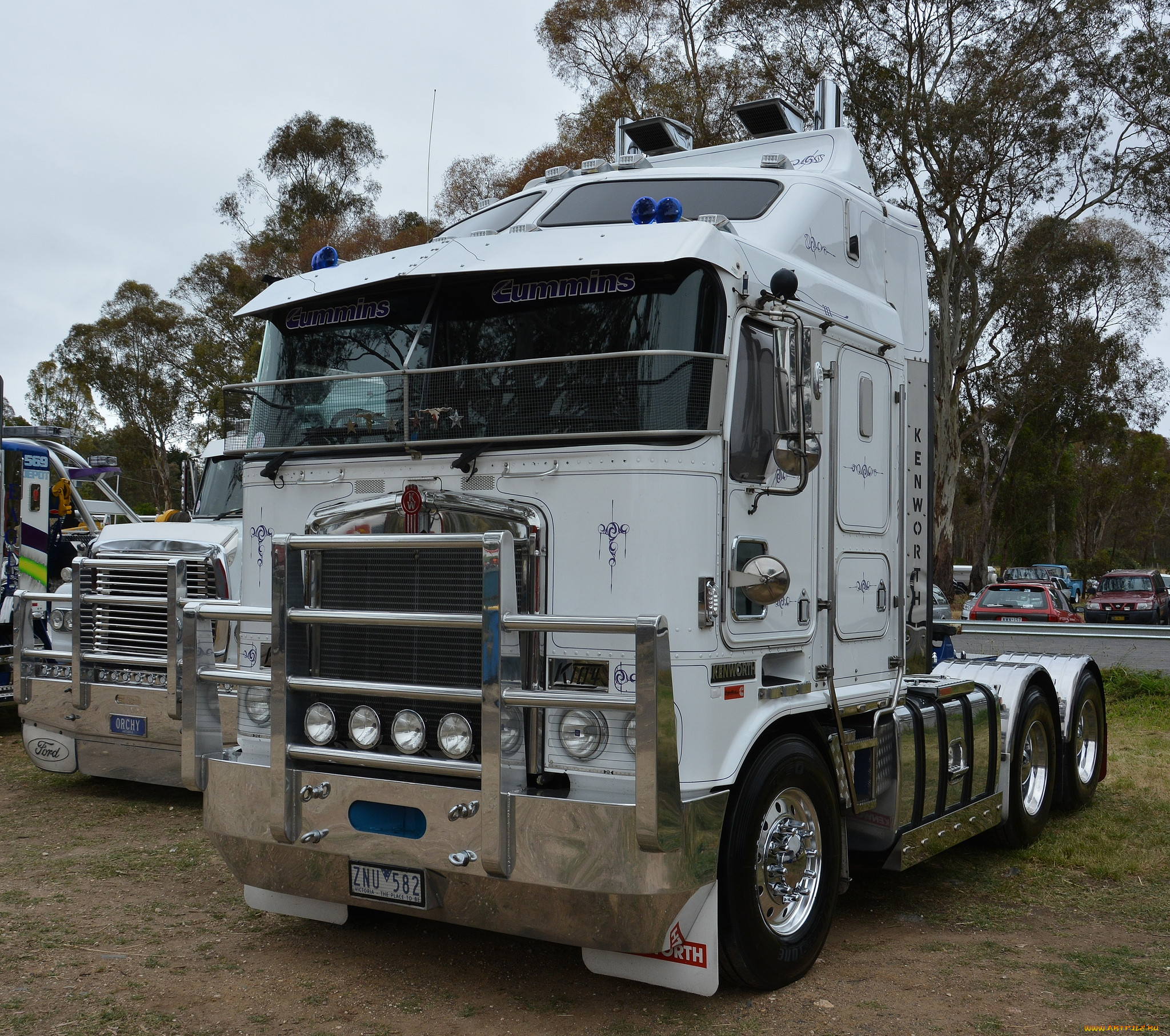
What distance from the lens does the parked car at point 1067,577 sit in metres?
45.5

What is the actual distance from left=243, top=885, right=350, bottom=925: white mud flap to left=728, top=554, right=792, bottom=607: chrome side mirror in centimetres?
239

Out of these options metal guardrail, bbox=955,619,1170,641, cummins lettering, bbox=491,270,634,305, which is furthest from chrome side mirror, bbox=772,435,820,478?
metal guardrail, bbox=955,619,1170,641

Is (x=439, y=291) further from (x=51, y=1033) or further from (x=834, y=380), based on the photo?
(x=51, y=1033)

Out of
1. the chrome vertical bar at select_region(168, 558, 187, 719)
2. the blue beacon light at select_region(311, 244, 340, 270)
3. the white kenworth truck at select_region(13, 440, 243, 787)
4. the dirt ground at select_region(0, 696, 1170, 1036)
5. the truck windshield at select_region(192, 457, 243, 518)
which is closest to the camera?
the dirt ground at select_region(0, 696, 1170, 1036)

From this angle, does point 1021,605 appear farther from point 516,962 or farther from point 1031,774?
point 516,962

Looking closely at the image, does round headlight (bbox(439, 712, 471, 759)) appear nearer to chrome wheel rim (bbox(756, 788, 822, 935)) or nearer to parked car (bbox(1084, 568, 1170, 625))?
chrome wheel rim (bbox(756, 788, 822, 935))

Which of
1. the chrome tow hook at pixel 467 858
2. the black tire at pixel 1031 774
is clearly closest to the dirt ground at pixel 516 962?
the black tire at pixel 1031 774

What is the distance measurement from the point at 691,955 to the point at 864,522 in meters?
2.39

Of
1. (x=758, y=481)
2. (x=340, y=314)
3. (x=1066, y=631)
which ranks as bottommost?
(x=1066, y=631)

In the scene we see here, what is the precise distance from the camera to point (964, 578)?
58.8 metres

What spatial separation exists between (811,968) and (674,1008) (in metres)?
0.80

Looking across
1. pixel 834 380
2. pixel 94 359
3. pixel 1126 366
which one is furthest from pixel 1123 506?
pixel 834 380

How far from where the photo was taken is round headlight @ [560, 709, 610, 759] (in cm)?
446

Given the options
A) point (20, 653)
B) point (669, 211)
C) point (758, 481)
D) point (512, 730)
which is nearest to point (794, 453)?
point (758, 481)
